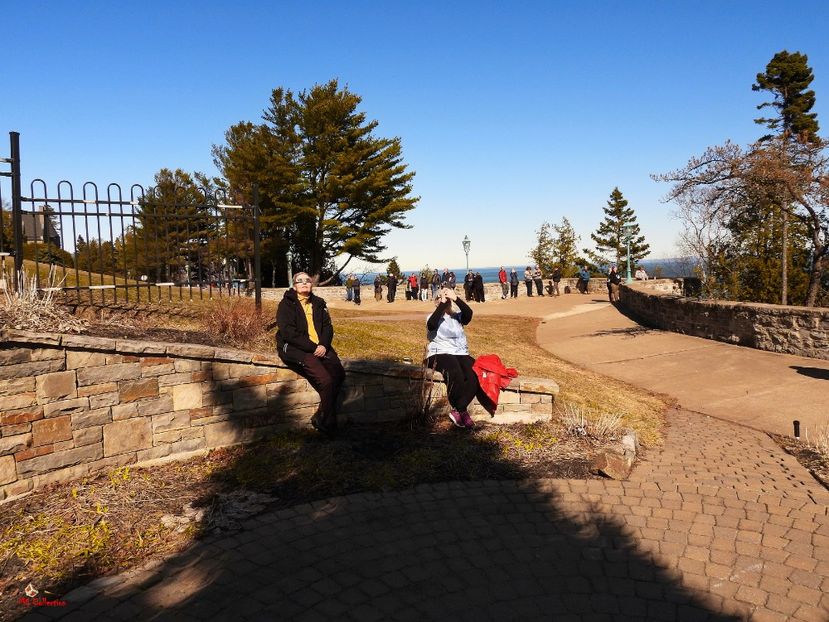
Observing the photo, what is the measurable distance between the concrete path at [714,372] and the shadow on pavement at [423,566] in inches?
165

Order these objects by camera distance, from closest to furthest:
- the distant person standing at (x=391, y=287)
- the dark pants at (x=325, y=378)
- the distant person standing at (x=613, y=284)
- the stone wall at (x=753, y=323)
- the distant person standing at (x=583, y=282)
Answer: the dark pants at (x=325, y=378)
the stone wall at (x=753, y=323)
the distant person standing at (x=613, y=284)
the distant person standing at (x=391, y=287)
the distant person standing at (x=583, y=282)

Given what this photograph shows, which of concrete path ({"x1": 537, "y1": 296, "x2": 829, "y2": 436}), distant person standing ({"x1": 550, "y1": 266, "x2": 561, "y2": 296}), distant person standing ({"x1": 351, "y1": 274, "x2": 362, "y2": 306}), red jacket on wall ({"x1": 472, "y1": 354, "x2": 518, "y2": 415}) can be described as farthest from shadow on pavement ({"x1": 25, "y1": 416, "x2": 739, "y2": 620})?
distant person standing ({"x1": 550, "y1": 266, "x2": 561, "y2": 296})

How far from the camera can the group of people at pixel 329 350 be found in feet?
18.9

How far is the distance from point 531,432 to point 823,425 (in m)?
3.71

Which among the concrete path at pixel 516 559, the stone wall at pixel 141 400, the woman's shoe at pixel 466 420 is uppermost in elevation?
the stone wall at pixel 141 400

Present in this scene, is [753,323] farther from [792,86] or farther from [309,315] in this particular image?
[792,86]

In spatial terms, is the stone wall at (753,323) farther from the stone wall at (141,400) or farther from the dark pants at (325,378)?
the dark pants at (325,378)

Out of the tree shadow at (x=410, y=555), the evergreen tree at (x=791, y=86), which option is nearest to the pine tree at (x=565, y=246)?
the evergreen tree at (x=791, y=86)

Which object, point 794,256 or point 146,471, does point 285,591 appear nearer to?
point 146,471

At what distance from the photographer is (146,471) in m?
5.13

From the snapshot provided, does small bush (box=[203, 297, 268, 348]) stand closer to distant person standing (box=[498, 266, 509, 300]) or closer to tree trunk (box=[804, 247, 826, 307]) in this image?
tree trunk (box=[804, 247, 826, 307])

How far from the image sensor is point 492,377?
6.45m

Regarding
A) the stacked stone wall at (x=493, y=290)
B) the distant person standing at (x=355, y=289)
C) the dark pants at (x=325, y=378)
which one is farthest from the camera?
the stacked stone wall at (x=493, y=290)

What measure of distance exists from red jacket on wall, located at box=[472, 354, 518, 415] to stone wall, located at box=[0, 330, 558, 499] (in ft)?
0.60
